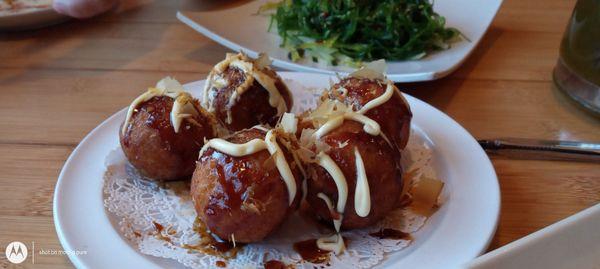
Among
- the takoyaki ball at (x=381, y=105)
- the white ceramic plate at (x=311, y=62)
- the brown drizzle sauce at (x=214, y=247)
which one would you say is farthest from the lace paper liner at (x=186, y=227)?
the white ceramic plate at (x=311, y=62)

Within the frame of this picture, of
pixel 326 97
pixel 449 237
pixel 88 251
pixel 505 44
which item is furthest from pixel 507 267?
pixel 505 44

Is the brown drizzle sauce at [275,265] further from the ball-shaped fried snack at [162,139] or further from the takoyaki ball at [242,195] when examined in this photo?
the ball-shaped fried snack at [162,139]

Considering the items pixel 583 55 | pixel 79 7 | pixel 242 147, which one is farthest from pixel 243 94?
pixel 79 7

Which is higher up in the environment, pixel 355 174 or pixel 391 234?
pixel 355 174

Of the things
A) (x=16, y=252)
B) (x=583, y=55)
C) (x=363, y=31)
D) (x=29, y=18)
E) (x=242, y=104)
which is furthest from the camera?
(x=29, y=18)

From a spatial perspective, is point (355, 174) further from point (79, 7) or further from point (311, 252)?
point (79, 7)

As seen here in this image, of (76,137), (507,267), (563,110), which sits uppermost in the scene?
(507,267)

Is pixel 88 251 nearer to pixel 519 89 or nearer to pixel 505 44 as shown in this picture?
pixel 519 89
